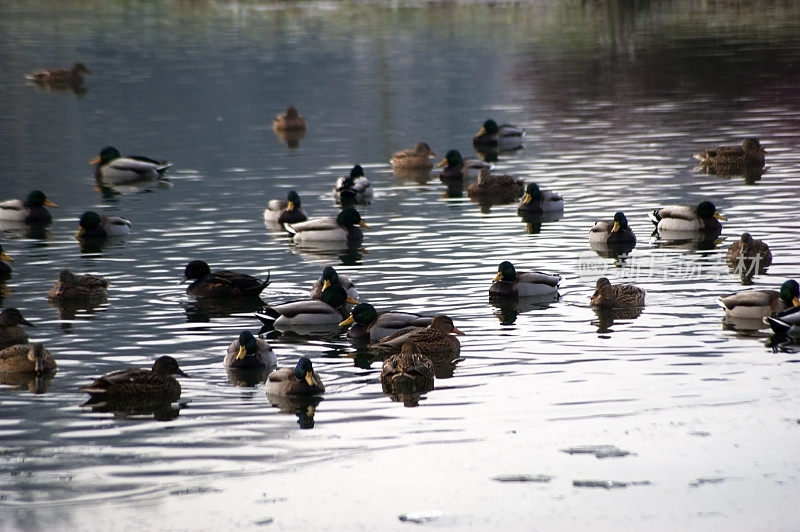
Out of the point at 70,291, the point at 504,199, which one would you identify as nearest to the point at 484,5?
the point at 504,199

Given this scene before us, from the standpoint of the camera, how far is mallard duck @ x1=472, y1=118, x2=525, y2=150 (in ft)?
124

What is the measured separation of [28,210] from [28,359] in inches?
496

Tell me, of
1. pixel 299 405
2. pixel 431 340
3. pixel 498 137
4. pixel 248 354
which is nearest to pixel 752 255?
pixel 431 340

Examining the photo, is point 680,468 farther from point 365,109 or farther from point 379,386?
point 365,109

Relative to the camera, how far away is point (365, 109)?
4781 centimetres

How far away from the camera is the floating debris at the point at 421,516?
36.6 ft

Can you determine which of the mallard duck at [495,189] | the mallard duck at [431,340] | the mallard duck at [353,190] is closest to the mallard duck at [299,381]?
the mallard duck at [431,340]

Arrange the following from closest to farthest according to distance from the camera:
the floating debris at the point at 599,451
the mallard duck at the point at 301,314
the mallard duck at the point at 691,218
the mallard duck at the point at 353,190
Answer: the floating debris at the point at 599,451 → the mallard duck at the point at 301,314 → the mallard duck at the point at 691,218 → the mallard duck at the point at 353,190

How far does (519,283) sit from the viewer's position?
19.5m

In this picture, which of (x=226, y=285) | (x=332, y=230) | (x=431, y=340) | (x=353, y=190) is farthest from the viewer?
(x=353, y=190)

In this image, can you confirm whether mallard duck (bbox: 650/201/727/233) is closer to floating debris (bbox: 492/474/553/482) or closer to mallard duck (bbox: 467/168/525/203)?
mallard duck (bbox: 467/168/525/203)

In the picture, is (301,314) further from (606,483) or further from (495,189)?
(495,189)

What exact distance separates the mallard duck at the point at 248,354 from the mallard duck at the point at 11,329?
3.30 metres

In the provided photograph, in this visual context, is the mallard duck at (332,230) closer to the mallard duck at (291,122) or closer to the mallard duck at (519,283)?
the mallard duck at (519,283)
